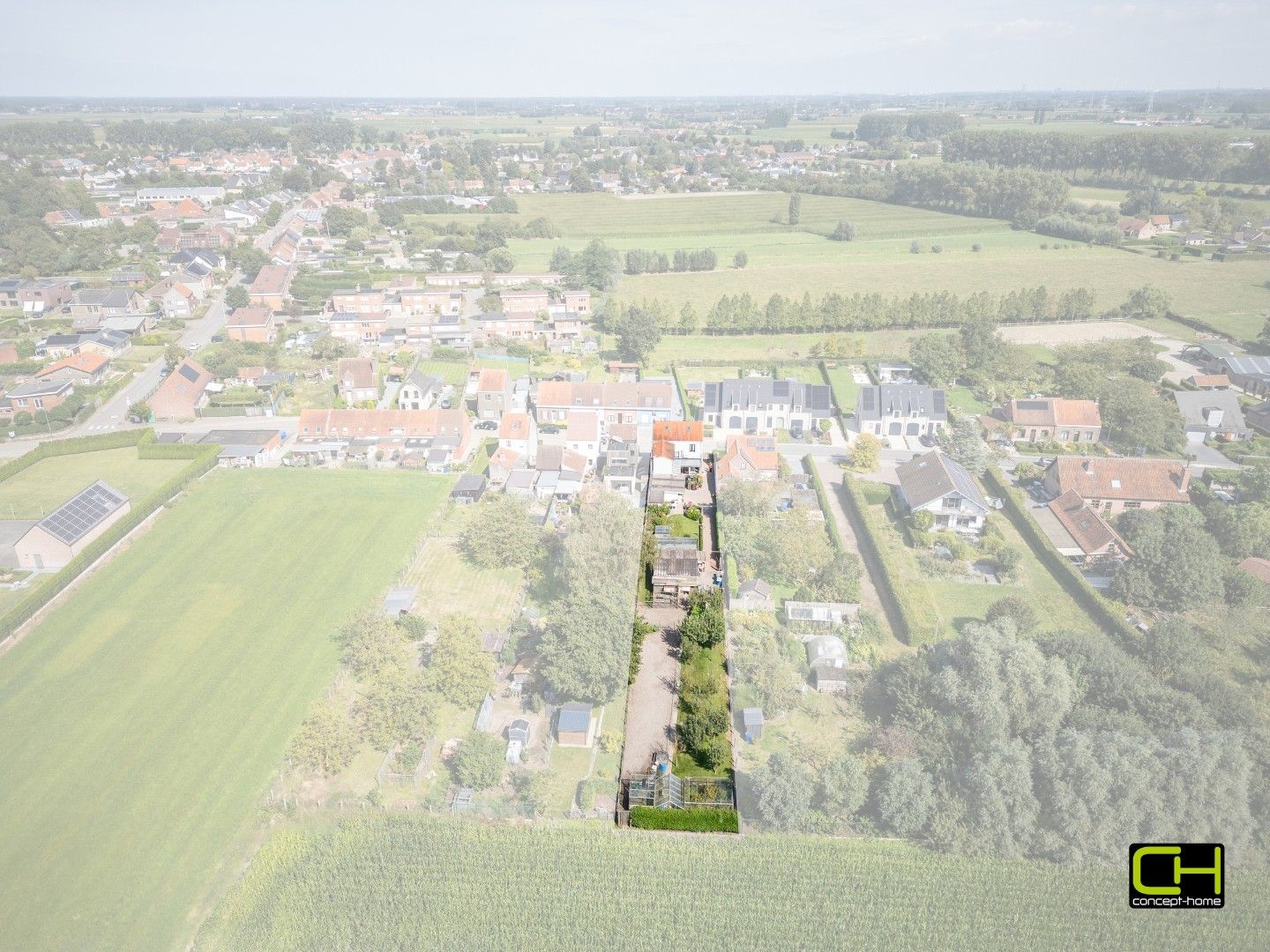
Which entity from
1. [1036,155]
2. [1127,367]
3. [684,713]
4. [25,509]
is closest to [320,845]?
[684,713]

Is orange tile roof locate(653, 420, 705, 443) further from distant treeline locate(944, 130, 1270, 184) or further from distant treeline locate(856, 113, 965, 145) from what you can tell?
distant treeline locate(856, 113, 965, 145)

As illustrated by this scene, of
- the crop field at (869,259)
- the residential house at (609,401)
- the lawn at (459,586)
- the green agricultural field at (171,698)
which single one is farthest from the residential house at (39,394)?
the crop field at (869,259)

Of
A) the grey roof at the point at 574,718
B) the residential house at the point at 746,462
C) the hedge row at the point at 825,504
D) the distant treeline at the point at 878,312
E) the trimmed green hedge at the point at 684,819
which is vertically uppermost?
the trimmed green hedge at the point at 684,819

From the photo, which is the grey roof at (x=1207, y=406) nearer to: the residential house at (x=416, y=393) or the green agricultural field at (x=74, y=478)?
the residential house at (x=416, y=393)

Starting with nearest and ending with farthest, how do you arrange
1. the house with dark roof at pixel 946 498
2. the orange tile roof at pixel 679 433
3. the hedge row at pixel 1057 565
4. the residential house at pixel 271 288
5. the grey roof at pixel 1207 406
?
the orange tile roof at pixel 679 433 → the hedge row at pixel 1057 565 → the house with dark roof at pixel 946 498 → the grey roof at pixel 1207 406 → the residential house at pixel 271 288

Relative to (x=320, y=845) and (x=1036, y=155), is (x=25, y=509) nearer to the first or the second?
(x=320, y=845)

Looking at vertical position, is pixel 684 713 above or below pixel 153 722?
above
